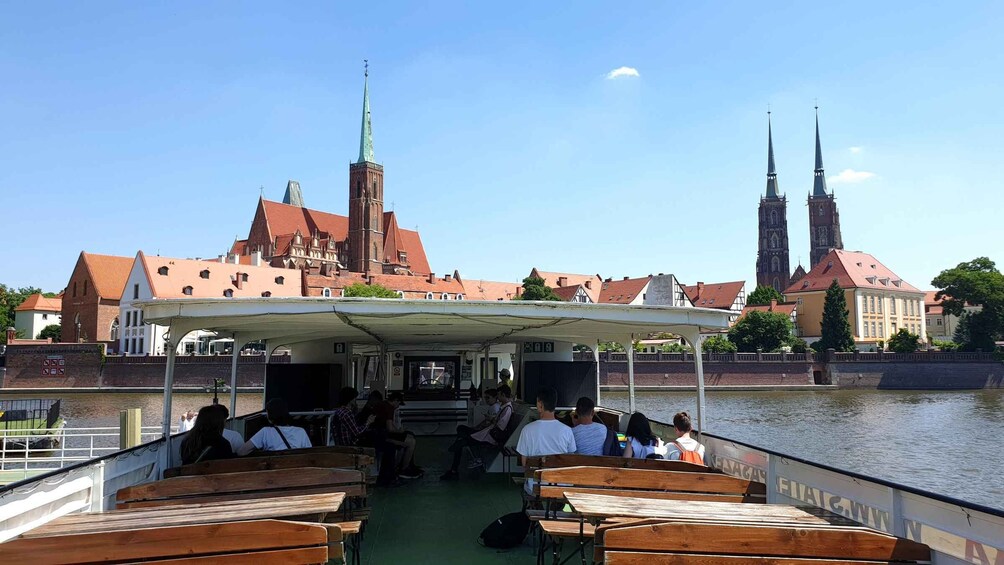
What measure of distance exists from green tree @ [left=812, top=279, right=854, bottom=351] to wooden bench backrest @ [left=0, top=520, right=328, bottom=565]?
74537mm

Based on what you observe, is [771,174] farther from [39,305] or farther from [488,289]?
[39,305]

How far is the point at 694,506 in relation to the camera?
14.8 ft

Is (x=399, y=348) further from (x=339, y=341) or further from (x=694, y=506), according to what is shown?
(x=694, y=506)

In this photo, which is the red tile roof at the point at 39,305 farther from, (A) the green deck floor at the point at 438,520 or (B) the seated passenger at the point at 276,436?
(B) the seated passenger at the point at 276,436

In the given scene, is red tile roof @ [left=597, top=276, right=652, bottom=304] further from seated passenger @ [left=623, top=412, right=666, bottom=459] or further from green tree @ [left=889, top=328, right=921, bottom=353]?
seated passenger @ [left=623, top=412, right=666, bottom=459]

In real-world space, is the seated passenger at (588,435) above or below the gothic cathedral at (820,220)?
below

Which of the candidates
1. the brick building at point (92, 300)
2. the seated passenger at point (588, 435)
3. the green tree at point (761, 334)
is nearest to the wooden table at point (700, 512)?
the seated passenger at point (588, 435)

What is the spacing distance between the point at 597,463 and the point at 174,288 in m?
75.6

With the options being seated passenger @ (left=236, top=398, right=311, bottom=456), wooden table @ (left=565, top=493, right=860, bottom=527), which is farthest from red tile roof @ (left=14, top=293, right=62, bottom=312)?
wooden table @ (left=565, top=493, right=860, bottom=527)

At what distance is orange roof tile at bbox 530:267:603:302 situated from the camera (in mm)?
105062

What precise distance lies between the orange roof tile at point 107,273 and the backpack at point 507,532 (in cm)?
8055

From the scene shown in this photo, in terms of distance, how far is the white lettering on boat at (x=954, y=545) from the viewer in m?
3.50

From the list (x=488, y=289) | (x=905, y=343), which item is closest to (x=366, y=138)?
(x=488, y=289)

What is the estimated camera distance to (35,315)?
92500 mm
